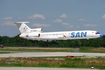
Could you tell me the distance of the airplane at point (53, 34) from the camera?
5362 centimetres

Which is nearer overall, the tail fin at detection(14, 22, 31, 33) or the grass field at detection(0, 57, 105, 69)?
the grass field at detection(0, 57, 105, 69)

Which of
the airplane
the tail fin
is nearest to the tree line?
the airplane

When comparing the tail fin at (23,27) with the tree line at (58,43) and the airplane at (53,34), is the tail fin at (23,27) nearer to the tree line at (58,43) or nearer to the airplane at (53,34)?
the airplane at (53,34)

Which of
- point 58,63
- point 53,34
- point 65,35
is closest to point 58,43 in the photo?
point 53,34

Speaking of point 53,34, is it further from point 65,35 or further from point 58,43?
point 58,43

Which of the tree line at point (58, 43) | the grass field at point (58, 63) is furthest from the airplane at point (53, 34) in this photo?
the grass field at point (58, 63)

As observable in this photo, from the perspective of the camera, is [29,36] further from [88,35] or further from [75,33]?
[88,35]

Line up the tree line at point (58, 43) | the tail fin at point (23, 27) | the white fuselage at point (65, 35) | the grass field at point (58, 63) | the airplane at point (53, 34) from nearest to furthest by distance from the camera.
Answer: the grass field at point (58, 63) < the white fuselage at point (65, 35) < the airplane at point (53, 34) < the tail fin at point (23, 27) < the tree line at point (58, 43)

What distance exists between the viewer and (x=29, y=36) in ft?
212

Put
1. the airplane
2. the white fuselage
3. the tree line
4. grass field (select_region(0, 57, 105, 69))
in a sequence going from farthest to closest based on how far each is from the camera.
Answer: the tree line → the airplane → the white fuselage → grass field (select_region(0, 57, 105, 69))

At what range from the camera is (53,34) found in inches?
2376

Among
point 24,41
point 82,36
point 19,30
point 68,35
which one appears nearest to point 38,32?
point 19,30

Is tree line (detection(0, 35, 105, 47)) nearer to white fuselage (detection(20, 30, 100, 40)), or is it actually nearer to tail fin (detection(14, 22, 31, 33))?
white fuselage (detection(20, 30, 100, 40))

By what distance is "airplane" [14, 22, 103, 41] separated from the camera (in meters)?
53.6
